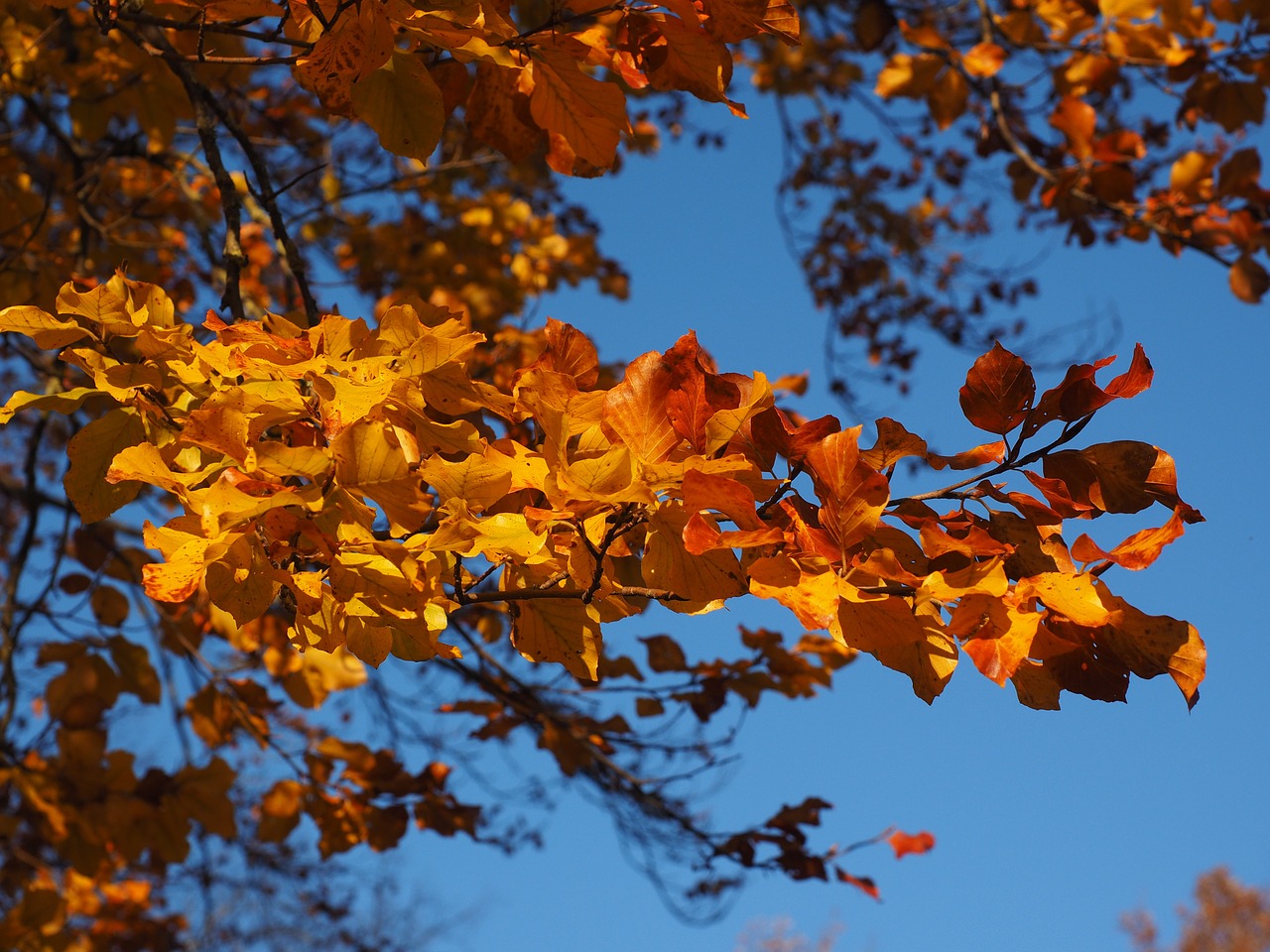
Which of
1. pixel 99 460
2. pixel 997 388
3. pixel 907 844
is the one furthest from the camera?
pixel 907 844

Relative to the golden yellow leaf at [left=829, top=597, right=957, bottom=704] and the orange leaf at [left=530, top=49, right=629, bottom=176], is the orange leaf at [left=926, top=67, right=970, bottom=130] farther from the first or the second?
the golden yellow leaf at [left=829, top=597, right=957, bottom=704]

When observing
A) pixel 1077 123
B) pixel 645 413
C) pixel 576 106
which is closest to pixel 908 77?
pixel 1077 123

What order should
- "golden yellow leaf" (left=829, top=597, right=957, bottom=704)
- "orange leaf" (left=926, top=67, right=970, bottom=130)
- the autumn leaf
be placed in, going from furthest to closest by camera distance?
"orange leaf" (left=926, top=67, right=970, bottom=130) < the autumn leaf < "golden yellow leaf" (left=829, top=597, right=957, bottom=704)

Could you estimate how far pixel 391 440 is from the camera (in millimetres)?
877

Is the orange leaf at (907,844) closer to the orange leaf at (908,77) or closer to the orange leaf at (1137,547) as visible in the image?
the orange leaf at (1137,547)

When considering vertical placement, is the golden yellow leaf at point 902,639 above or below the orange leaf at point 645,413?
below

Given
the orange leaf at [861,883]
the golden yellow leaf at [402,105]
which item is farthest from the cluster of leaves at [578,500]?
the orange leaf at [861,883]

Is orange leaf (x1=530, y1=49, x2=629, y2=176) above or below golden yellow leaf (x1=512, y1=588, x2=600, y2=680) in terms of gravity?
above

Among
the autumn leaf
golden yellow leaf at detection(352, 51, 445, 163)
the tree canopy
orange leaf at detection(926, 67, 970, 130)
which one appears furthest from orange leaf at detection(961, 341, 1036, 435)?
orange leaf at detection(926, 67, 970, 130)

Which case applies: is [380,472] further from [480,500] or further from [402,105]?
[402,105]

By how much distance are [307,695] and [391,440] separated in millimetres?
1486

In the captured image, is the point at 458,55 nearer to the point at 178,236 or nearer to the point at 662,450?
the point at 662,450

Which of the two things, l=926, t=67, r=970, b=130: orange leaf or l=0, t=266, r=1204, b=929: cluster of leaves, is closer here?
l=0, t=266, r=1204, b=929: cluster of leaves

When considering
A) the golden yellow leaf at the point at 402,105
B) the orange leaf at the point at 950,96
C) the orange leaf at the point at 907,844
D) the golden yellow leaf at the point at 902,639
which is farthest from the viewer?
the orange leaf at the point at 950,96
